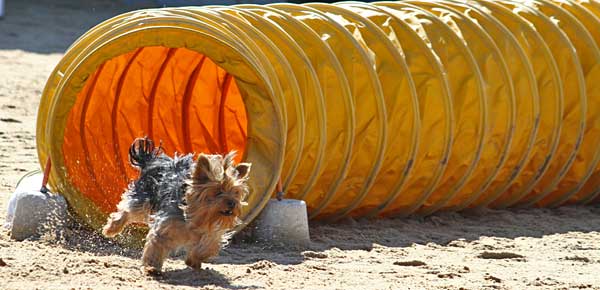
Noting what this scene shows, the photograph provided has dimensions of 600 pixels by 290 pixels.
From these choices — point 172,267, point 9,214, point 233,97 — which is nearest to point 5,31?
point 233,97

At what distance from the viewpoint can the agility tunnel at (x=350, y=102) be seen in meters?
6.77

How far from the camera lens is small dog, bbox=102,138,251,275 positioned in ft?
18.4

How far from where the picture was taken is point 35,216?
22.1 feet

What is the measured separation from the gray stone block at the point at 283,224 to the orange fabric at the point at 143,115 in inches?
40.0

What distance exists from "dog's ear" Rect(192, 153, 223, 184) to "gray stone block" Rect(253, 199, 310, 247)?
125cm

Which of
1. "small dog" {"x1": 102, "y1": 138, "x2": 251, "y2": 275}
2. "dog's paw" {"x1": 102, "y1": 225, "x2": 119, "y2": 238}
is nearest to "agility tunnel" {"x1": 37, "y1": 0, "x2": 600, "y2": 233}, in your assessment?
"dog's paw" {"x1": 102, "y1": 225, "x2": 119, "y2": 238}

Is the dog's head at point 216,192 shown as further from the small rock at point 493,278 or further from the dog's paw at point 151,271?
the small rock at point 493,278

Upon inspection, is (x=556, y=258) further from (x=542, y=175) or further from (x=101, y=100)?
(x=101, y=100)

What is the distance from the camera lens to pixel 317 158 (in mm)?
7137

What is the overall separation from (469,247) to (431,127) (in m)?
0.93

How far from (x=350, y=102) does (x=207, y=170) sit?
6.03ft

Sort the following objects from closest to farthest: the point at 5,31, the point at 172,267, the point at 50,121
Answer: the point at 172,267 < the point at 50,121 < the point at 5,31

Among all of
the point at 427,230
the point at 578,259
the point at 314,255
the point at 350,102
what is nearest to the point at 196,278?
the point at 314,255

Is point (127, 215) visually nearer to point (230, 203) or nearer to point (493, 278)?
point (230, 203)
